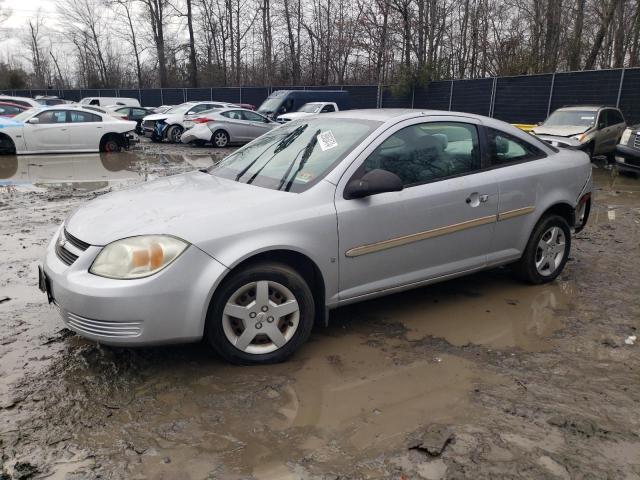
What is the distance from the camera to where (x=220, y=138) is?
18.8 m

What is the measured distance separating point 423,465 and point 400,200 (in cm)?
188

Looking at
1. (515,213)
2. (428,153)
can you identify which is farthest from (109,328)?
(515,213)

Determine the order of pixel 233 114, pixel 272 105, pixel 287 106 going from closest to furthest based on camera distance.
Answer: pixel 233 114
pixel 287 106
pixel 272 105

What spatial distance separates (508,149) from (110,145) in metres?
14.2

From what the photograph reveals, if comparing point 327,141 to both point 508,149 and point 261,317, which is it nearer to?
point 261,317

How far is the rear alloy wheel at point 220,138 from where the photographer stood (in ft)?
61.3

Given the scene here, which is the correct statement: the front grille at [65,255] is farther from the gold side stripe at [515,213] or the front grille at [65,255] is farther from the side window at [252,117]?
the side window at [252,117]

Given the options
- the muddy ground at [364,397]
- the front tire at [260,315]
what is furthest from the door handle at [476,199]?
the front tire at [260,315]

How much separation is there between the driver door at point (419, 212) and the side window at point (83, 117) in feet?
45.3

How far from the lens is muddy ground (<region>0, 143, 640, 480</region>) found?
102 inches

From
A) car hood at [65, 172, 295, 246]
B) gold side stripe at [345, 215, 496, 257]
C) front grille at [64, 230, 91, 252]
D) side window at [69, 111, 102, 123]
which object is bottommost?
gold side stripe at [345, 215, 496, 257]

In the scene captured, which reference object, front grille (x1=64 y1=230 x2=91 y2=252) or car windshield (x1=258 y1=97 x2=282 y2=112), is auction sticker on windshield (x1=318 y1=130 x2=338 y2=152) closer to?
front grille (x1=64 y1=230 x2=91 y2=252)

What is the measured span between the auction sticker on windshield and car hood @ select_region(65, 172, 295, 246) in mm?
618

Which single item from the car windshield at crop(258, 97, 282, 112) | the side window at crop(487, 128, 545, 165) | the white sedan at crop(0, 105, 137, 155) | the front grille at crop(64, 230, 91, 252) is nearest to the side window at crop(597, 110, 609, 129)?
the side window at crop(487, 128, 545, 165)
